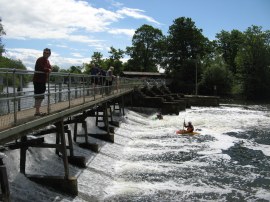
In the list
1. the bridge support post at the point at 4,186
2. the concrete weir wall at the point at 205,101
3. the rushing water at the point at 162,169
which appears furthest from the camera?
the concrete weir wall at the point at 205,101

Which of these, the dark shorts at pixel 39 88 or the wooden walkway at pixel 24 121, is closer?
the wooden walkway at pixel 24 121

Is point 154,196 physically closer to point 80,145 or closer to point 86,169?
point 86,169

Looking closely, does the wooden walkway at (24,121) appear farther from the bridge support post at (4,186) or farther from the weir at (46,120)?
the bridge support post at (4,186)

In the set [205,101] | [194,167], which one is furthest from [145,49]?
[194,167]

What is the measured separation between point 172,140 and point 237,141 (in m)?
4.25

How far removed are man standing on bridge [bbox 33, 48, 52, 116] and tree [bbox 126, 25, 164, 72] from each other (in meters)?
96.4

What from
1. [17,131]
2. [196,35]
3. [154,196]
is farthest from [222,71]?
[17,131]

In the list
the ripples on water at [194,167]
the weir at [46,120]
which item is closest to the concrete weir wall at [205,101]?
the ripples on water at [194,167]

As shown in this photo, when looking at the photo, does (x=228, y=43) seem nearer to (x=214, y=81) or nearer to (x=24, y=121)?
(x=214, y=81)

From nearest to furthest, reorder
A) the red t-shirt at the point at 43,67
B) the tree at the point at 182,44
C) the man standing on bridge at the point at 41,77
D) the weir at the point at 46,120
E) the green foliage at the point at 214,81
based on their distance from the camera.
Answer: the weir at the point at 46,120 < the man standing on bridge at the point at 41,77 < the red t-shirt at the point at 43,67 < the green foliage at the point at 214,81 < the tree at the point at 182,44

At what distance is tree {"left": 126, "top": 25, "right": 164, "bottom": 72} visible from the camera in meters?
107

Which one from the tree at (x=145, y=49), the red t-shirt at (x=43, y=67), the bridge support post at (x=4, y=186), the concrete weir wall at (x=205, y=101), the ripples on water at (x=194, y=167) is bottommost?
the ripples on water at (x=194, y=167)

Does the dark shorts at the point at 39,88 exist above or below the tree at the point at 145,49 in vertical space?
below

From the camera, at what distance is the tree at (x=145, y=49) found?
107000 mm
